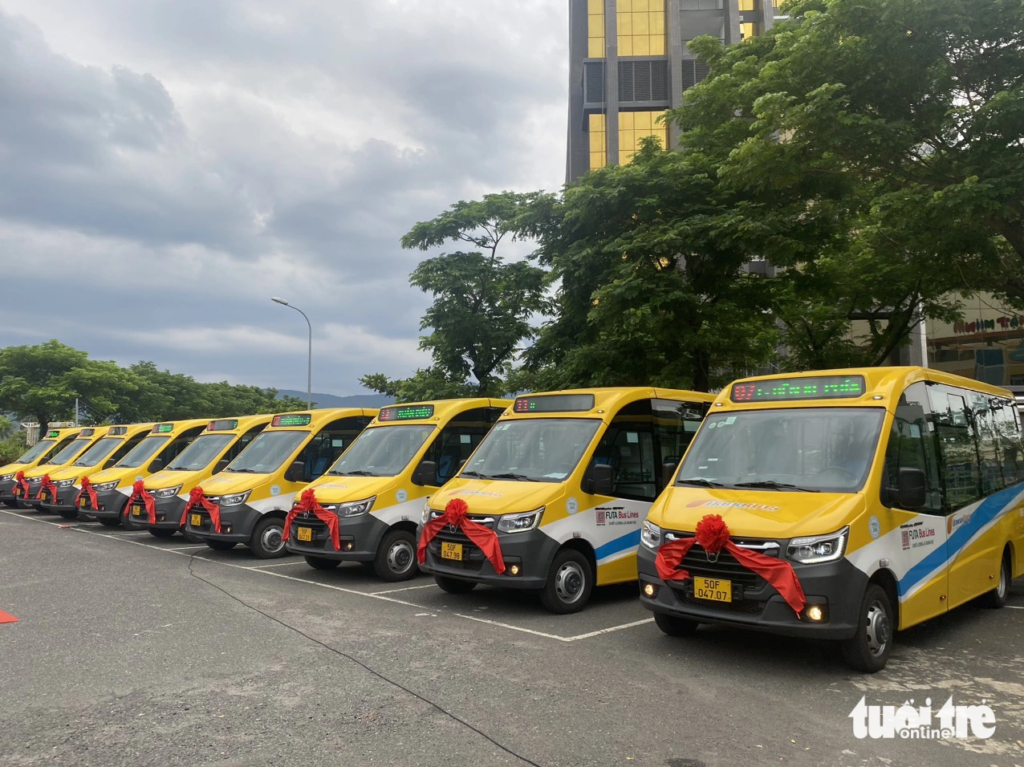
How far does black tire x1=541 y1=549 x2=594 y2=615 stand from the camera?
870cm

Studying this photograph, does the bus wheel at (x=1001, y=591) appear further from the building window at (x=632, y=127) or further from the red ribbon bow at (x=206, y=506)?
the building window at (x=632, y=127)

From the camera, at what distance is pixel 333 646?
7254 millimetres

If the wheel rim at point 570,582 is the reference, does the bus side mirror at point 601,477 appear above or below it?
above

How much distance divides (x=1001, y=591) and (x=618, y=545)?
4172 millimetres

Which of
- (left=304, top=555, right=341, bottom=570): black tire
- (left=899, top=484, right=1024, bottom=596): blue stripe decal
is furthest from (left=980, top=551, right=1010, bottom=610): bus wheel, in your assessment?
(left=304, top=555, right=341, bottom=570): black tire

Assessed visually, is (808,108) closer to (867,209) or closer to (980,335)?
(867,209)

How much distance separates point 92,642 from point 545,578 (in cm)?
420

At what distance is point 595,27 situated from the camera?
165 ft

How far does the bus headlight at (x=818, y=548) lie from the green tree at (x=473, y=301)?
1819 centimetres

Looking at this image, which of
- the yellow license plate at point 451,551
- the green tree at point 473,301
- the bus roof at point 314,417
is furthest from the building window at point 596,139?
the yellow license plate at point 451,551

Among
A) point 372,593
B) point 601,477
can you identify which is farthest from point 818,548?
point 372,593

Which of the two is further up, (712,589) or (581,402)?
(581,402)

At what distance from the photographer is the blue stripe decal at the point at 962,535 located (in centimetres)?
699

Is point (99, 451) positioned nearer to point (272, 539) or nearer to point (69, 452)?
point (69, 452)
